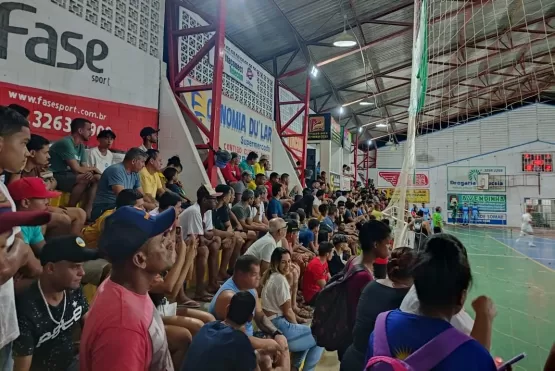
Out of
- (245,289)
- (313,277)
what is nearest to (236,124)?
(313,277)

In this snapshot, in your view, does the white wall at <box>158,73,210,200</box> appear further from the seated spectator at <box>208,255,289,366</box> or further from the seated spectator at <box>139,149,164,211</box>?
the seated spectator at <box>208,255,289,366</box>

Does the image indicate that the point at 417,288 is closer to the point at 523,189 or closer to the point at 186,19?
the point at 186,19

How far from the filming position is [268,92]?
9.83m

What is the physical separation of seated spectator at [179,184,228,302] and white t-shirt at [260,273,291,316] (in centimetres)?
76

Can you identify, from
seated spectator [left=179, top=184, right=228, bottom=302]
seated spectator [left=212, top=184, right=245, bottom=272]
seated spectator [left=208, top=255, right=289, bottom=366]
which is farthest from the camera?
seated spectator [left=212, top=184, right=245, bottom=272]

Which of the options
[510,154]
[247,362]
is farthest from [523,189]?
[247,362]

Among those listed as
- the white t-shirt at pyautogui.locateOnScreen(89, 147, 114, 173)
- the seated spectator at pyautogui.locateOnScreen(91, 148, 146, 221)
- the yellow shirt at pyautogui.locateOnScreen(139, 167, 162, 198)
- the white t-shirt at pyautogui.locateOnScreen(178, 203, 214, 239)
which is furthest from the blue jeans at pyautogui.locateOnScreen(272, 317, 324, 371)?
the white t-shirt at pyautogui.locateOnScreen(89, 147, 114, 173)

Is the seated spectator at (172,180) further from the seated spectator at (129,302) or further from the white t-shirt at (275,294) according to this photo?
the seated spectator at (129,302)

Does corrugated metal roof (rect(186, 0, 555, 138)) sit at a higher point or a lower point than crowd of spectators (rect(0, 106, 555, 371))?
higher

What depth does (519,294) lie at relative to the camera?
6.31 m

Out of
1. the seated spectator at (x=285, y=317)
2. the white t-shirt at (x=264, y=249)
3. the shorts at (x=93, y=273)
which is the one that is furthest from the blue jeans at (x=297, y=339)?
the shorts at (x=93, y=273)

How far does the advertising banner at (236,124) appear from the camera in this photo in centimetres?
672

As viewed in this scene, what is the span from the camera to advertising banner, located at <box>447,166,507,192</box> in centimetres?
2055

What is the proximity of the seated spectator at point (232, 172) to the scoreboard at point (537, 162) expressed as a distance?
19.4 m
